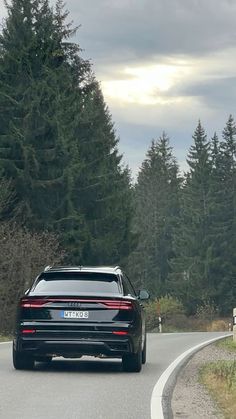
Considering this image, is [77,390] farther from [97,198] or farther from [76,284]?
[97,198]

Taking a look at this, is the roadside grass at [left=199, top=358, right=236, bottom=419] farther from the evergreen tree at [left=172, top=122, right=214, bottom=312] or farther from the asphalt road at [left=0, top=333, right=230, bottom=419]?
the evergreen tree at [left=172, top=122, right=214, bottom=312]

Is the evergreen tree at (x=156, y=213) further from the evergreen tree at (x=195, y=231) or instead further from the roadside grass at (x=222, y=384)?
the roadside grass at (x=222, y=384)

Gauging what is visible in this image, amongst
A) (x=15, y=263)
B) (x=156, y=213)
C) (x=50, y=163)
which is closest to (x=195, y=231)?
(x=156, y=213)

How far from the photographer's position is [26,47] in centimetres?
4738

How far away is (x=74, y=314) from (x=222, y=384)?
8.37ft

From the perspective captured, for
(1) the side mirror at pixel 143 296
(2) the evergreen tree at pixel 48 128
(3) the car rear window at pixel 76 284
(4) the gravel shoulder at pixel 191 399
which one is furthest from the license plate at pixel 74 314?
(2) the evergreen tree at pixel 48 128

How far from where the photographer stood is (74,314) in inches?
573

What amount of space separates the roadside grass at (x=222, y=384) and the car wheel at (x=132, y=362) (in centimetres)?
99

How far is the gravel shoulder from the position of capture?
406 inches

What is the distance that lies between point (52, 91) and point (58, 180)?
163 inches

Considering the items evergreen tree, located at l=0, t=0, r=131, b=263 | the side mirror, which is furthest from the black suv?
evergreen tree, located at l=0, t=0, r=131, b=263

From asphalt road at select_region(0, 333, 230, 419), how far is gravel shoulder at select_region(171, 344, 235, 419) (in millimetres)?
340

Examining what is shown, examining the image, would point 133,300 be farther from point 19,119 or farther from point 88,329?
point 19,119

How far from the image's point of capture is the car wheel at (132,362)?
15.0 meters
